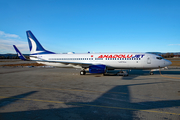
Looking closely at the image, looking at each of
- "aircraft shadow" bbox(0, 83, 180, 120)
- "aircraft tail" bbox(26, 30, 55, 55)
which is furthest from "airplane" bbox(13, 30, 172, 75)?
"aircraft shadow" bbox(0, 83, 180, 120)

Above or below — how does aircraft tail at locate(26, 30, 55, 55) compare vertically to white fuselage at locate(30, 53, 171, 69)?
above

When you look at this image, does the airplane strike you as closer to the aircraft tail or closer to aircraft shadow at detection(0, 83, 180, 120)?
the aircraft tail

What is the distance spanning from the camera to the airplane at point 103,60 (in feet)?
62.5

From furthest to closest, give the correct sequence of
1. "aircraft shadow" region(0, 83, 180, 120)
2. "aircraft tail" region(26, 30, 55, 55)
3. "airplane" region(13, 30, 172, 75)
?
"aircraft tail" region(26, 30, 55, 55)
"airplane" region(13, 30, 172, 75)
"aircraft shadow" region(0, 83, 180, 120)

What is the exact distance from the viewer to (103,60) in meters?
21.0

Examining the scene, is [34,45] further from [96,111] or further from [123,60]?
[96,111]

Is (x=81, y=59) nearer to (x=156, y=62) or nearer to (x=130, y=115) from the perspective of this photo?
(x=156, y=62)

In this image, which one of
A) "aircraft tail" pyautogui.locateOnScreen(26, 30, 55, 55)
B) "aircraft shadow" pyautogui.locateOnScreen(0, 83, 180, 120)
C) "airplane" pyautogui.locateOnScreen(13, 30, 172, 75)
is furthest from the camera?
"aircraft tail" pyautogui.locateOnScreen(26, 30, 55, 55)

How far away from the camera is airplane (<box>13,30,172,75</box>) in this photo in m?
19.1

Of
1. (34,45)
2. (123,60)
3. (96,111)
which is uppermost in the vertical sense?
(34,45)

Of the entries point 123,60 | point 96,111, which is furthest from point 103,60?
point 96,111

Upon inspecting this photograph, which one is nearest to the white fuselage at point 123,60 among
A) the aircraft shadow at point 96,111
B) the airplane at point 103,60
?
the airplane at point 103,60

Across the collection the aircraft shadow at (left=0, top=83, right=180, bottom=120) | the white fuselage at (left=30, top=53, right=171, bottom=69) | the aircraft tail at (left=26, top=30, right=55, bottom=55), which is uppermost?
the aircraft tail at (left=26, top=30, right=55, bottom=55)

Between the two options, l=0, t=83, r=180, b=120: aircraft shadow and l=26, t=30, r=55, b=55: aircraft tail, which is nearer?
l=0, t=83, r=180, b=120: aircraft shadow
